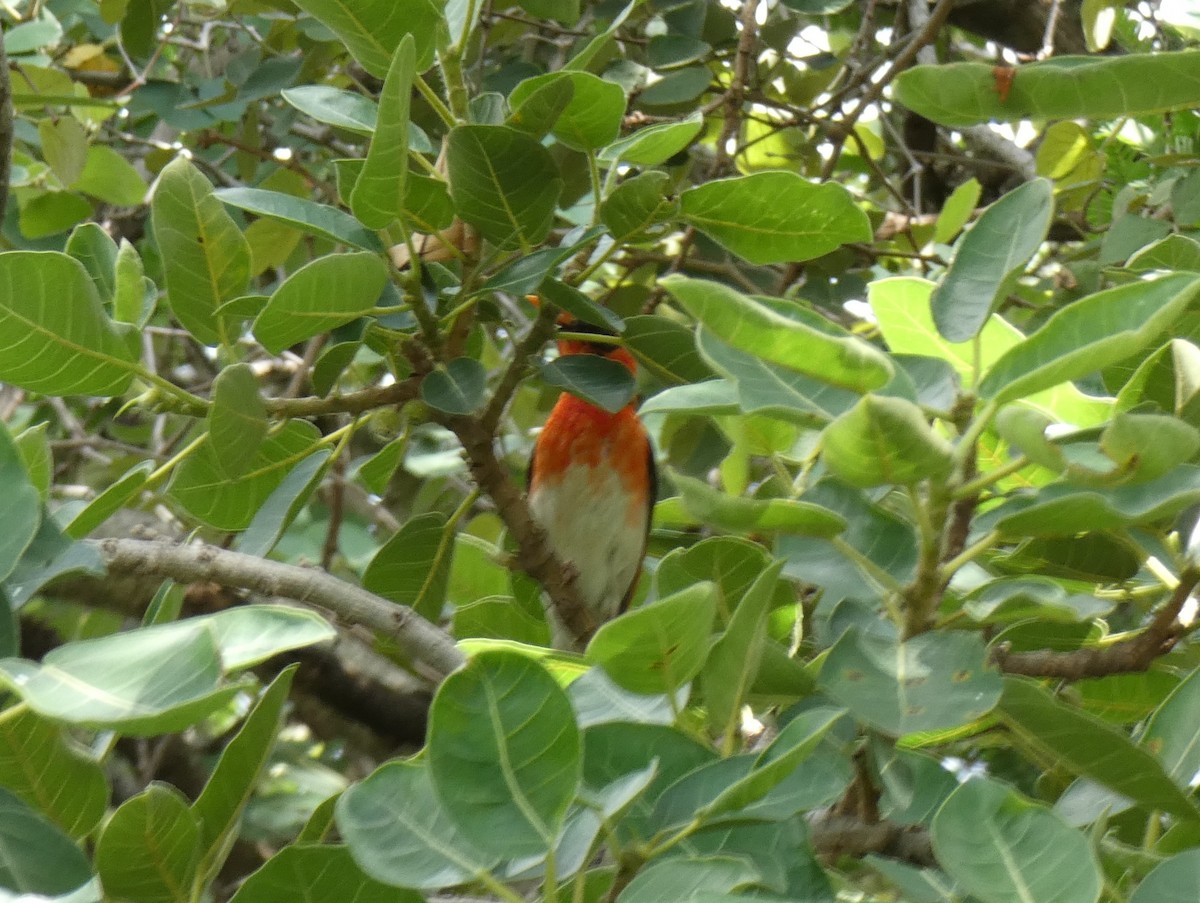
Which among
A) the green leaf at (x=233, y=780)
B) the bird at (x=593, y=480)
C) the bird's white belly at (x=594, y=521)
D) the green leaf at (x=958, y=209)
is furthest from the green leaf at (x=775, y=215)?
the bird's white belly at (x=594, y=521)

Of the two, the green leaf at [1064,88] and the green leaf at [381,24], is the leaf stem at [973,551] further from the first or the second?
the green leaf at [381,24]

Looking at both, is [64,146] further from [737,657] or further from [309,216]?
[737,657]

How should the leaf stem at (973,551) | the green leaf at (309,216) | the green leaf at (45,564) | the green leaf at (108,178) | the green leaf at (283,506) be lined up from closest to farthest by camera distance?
the leaf stem at (973,551) → the green leaf at (45,564) → the green leaf at (309,216) → the green leaf at (283,506) → the green leaf at (108,178)

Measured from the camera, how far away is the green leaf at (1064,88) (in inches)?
46.9

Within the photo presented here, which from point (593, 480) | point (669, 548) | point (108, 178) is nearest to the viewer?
point (669, 548)

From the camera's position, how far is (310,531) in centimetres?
367

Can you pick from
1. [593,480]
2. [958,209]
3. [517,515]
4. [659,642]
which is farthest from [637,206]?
[593,480]

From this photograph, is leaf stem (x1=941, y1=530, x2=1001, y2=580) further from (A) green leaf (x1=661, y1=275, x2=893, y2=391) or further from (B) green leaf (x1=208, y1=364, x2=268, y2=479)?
(B) green leaf (x1=208, y1=364, x2=268, y2=479)

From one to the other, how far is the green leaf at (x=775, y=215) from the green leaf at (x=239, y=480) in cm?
52

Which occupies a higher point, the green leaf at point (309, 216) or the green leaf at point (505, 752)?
the green leaf at point (309, 216)

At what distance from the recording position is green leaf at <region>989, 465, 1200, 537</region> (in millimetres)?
858

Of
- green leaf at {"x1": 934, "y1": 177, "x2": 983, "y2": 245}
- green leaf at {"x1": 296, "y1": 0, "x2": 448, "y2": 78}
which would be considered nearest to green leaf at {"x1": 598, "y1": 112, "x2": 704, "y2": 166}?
green leaf at {"x1": 296, "y1": 0, "x2": 448, "y2": 78}

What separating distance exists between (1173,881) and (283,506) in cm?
101

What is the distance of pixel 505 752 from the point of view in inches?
32.1
